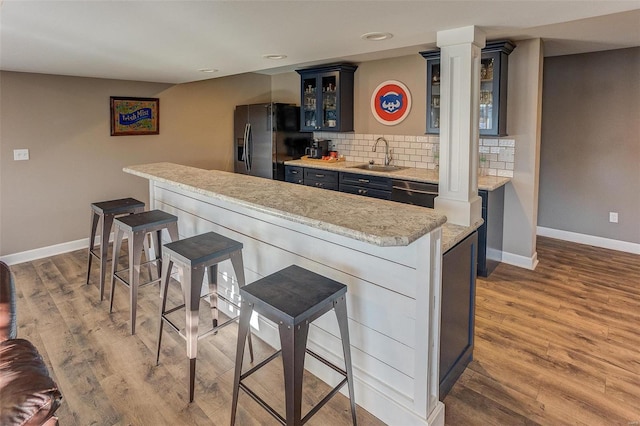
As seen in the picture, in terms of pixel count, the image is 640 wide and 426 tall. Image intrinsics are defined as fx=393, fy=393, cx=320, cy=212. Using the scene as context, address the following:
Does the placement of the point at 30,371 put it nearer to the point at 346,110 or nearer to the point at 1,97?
the point at 1,97

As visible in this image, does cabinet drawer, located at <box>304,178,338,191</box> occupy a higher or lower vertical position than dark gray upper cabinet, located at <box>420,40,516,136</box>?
lower

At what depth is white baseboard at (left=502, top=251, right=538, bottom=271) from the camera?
4047 mm

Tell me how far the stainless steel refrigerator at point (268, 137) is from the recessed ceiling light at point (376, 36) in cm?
293

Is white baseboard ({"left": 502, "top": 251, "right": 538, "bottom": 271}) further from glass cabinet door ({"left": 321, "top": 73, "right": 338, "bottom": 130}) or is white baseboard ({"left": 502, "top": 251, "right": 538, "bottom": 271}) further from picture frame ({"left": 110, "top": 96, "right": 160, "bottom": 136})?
picture frame ({"left": 110, "top": 96, "right": 160, "bottom": 136})

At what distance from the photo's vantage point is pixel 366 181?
14.7ft

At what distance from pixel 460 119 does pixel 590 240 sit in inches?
139

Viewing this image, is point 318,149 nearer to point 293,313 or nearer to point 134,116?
point 134,116

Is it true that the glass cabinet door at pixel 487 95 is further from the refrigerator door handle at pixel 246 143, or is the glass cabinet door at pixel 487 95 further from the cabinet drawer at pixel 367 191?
the refrigerator door handle at pixel 246 143

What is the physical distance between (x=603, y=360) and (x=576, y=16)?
2067mm

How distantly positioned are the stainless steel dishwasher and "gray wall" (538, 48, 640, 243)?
6.78ft

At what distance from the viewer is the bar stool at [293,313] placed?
5.25 ft

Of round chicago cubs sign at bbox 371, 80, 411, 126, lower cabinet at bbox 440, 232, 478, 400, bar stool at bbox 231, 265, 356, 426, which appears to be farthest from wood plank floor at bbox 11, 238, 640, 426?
round chicago cubs sign at bbox 371, 80, 411, 126

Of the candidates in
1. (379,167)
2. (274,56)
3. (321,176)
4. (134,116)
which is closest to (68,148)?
(134,116)

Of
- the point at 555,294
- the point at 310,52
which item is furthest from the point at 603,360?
the point at 310,52
